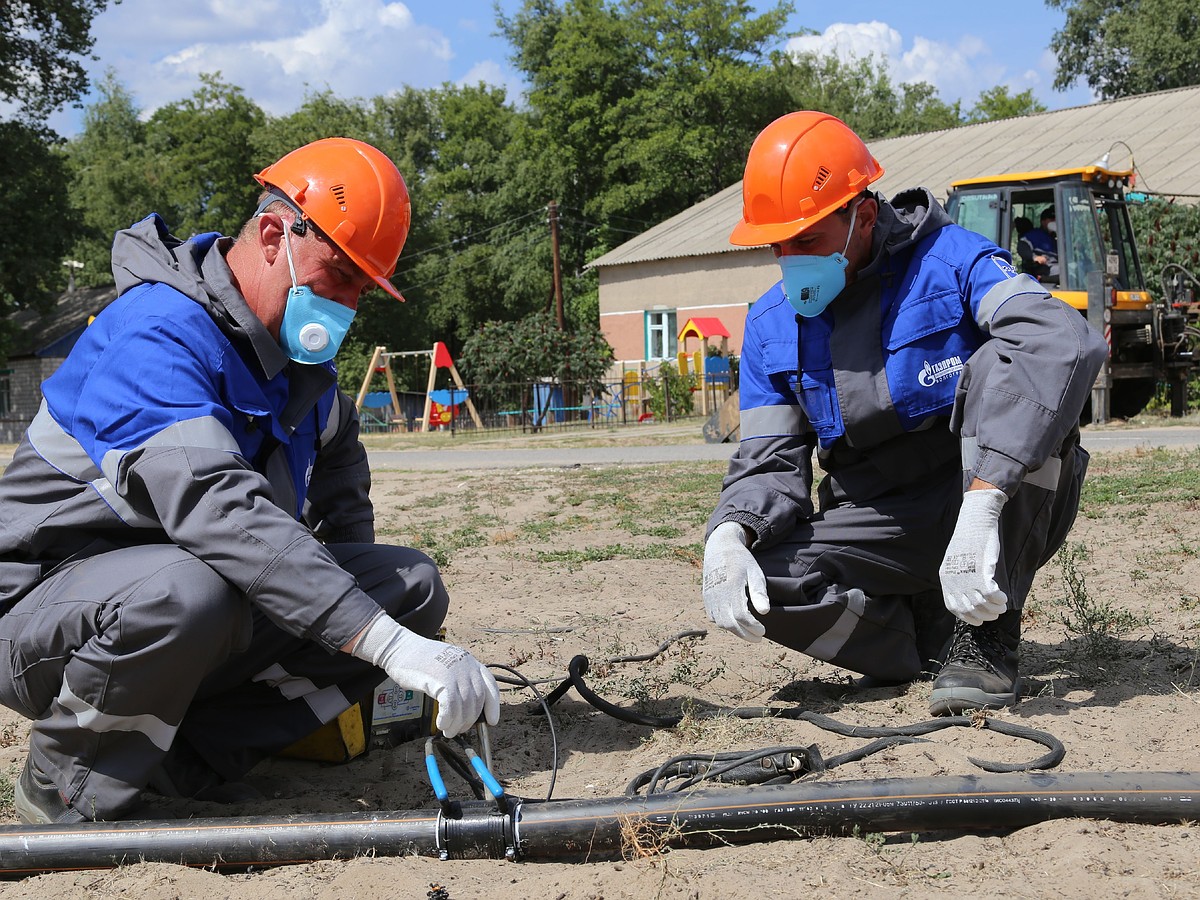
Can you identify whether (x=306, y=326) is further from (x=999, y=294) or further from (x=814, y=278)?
(x=999, y=294)

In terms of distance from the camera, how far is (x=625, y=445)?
14828 millimetres

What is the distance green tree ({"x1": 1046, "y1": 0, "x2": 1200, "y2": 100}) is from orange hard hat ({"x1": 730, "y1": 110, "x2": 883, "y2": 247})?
37614mm

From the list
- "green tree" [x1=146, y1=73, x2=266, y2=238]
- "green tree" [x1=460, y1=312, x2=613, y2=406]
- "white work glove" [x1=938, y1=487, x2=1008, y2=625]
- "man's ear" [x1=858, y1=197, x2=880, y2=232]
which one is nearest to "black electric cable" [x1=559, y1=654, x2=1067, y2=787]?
"white work glove" [x1=938, y1=487, x2=1008, y2=625]

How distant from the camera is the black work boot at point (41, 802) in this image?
2650mm

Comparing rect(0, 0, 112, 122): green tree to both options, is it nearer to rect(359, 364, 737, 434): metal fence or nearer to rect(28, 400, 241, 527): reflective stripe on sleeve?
rect(359, 364, 737, 434): metal fence

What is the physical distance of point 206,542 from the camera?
2.45m

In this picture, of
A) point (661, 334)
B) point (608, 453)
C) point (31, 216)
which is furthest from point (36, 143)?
point (608, 453)

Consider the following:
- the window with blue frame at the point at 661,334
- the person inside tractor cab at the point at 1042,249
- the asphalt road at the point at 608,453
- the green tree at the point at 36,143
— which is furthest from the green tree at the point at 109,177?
the person inside tractor cab at the point at 1042,249

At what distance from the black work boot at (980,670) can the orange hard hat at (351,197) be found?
182 cm

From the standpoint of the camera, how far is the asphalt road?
10.3m

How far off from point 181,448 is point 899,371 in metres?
1.94

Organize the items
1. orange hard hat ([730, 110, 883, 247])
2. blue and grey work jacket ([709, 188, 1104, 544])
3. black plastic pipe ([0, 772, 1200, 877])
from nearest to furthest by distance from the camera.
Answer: black plastic pipe ([0, 772, 1200, 877]) < blue and grey work jacket ([709, 188, 1104, 544]) < orange hard hat ([730, 110, 883, 247])

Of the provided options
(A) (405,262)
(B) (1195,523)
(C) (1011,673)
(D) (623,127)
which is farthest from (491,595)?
(A) (405,262)

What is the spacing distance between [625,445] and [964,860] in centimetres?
1265
